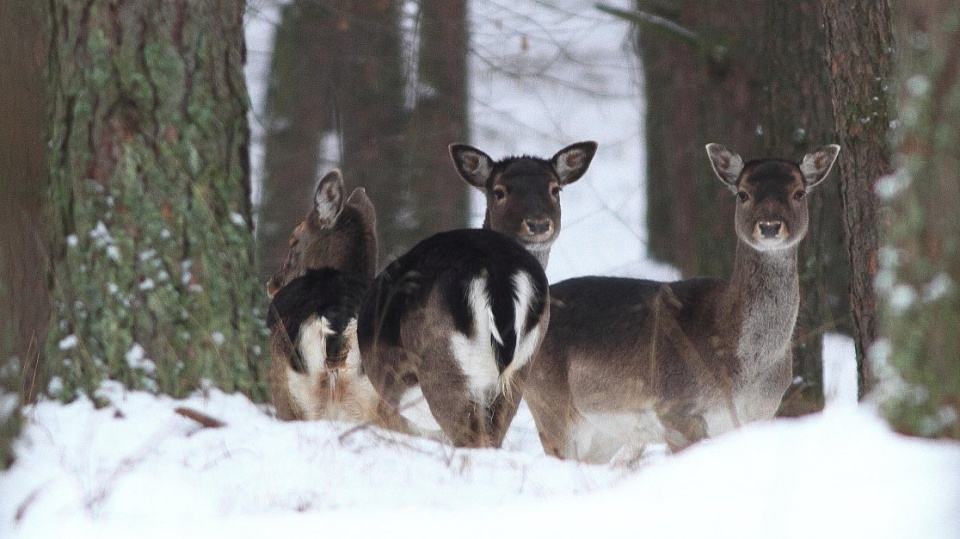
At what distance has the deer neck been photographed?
23.2 feet

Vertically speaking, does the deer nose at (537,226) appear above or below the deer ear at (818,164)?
below

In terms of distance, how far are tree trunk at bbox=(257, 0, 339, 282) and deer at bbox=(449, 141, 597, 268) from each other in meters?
5.32

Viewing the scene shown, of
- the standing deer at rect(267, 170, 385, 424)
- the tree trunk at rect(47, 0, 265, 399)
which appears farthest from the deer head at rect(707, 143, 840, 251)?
the tree trunk at rect(47, 0, 265, 399)

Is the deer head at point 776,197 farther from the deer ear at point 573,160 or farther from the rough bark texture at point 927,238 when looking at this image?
the rough bark texture at point 927,238

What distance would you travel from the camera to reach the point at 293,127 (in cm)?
1562

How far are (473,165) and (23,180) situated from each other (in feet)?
10.2

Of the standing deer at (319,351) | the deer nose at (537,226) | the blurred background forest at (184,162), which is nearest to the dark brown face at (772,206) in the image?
the blurred background forest at (184,162)

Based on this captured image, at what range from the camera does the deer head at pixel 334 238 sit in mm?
8000

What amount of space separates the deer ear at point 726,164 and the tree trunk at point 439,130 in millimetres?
5743

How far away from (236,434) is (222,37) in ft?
6.45

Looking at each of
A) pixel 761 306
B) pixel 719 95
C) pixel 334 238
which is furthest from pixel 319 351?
pixel 719 95

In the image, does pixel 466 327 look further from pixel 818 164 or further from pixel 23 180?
pixel 818 164

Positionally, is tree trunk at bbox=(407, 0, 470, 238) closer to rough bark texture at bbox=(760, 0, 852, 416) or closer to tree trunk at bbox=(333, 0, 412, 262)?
tree trunk at bbox=(333, 0, 412, 262)

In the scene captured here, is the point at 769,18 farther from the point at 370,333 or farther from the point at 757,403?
the point at 370,333
